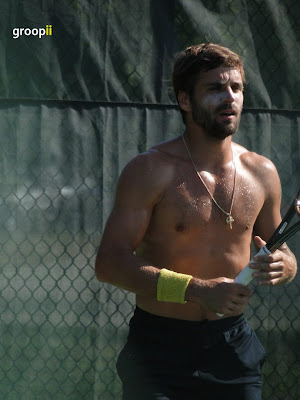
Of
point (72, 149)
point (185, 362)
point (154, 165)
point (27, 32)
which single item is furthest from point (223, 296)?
point (27, 32)

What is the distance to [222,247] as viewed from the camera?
3.05 m

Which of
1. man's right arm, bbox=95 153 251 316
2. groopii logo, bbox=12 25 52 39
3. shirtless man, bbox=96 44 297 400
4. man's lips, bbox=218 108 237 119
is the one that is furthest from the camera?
groopii logo, bbox=12 25 52 39

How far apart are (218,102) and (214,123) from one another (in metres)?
0.08

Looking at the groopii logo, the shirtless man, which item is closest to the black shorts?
the shirtless man

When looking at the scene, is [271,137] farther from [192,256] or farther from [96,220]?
[192,256]

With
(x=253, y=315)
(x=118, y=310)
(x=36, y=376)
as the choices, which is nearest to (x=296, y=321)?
(x=253, y=315)

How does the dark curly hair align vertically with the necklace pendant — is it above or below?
above

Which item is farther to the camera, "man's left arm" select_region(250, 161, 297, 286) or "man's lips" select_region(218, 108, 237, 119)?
"man's lips" select_region(218, 108, 237, 119)

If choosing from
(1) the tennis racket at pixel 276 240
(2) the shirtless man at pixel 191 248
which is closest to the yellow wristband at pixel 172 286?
(2) the shirtless man at pixel 191 248

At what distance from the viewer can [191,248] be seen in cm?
300

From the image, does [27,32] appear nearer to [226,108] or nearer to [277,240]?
[226,108]

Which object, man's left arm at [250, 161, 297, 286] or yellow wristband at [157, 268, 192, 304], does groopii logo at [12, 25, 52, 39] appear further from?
yellow wristband at [157, 268, 192, 304]

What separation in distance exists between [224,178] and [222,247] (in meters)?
0.29

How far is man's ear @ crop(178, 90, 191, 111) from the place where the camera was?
3.18 meters
